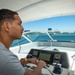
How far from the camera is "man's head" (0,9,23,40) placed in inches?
43.8

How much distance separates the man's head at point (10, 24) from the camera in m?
1.11

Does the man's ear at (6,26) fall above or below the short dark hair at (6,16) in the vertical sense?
below

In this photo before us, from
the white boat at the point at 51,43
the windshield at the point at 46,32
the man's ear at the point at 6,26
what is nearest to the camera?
the man's ear at the point at 6,26

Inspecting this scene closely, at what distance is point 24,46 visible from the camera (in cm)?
385

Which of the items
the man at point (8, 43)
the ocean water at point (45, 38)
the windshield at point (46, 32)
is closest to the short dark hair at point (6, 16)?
the man at point (8, 43)

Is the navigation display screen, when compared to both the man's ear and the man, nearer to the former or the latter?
the man

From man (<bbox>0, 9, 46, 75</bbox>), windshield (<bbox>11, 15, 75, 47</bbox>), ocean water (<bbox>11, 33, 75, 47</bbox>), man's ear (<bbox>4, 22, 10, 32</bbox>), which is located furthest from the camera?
ocean water (<bbox>11, 33, 75, 47</bbox>)

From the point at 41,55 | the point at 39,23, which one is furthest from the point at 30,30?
the point at 41,55

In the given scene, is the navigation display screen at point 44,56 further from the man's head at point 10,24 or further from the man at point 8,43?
the man's head at point 10,24

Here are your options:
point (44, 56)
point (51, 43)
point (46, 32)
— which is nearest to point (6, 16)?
point (44, 56)

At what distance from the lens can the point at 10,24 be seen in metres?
1.13

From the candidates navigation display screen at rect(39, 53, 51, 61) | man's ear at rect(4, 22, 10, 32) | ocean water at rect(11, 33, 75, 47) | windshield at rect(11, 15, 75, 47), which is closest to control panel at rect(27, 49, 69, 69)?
navigation display screen at rect(39, 53, 51, 61)

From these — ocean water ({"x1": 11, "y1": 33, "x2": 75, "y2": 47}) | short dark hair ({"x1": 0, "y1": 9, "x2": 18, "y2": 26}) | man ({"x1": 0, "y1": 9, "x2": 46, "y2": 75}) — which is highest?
short dark hair ({"x1": 0, "y1": 9, "x2": 18, "y2": 26})

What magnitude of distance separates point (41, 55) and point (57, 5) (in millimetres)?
961
